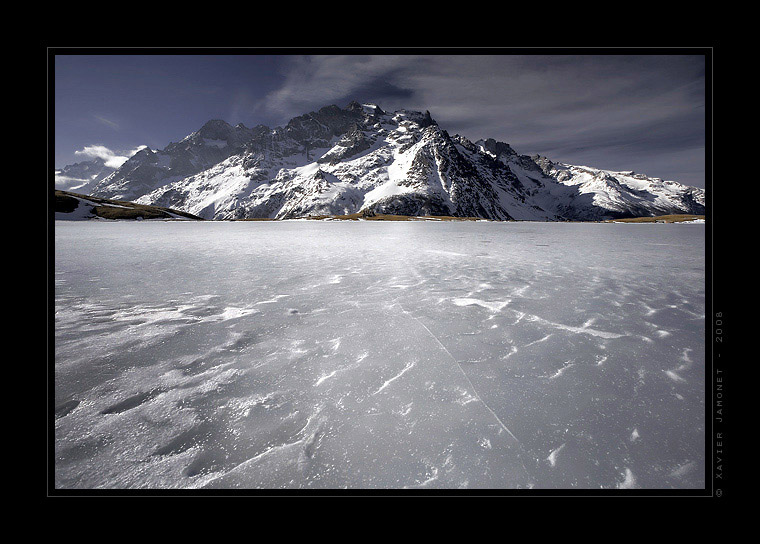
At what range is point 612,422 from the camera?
3.14 m

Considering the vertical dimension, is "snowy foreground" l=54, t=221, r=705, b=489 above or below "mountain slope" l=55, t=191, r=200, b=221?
below

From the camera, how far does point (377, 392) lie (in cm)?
367

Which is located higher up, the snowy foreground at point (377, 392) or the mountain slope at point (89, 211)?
the mountain slope at point (89, 211)

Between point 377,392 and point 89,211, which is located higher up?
point 89,211

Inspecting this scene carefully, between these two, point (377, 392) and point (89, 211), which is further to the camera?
point (89, 211)

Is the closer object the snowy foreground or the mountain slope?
the snowy foreground

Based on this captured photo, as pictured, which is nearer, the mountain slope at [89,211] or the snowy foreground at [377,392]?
the snowy foreground at [377,392]

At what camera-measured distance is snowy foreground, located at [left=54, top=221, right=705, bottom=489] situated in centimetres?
256

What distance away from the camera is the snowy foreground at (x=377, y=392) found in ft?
8.41
